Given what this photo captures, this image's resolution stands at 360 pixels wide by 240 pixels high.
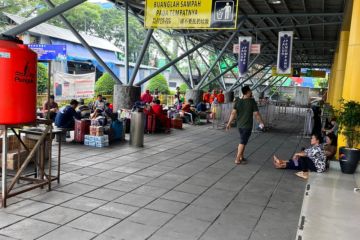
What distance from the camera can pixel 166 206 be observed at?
5504 millimetres

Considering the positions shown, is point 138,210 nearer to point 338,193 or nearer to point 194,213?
point 194,213

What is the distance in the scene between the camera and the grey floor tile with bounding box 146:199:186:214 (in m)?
5.35

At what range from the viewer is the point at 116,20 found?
5109 centimetres

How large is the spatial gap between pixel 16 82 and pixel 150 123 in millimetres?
8183

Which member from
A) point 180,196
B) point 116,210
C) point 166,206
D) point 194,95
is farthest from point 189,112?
point 116,210

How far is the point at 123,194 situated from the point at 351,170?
5.02 meters

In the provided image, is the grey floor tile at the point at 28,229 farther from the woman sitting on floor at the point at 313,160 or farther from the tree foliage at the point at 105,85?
the tree foliage at the point at 105,85

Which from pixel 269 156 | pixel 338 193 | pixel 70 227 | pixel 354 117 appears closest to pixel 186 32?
pixel 269 156

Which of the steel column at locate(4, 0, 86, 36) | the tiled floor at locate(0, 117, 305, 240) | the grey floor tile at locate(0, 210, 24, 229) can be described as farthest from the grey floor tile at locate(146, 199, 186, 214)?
the steel column at locate(4, 0, 86, 36)

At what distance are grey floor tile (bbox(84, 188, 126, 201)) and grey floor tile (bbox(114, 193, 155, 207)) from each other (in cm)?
12

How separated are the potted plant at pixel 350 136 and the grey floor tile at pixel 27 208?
239 inches

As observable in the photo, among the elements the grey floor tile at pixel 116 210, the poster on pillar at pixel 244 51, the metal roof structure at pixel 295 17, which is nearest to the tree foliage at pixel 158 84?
the metal roof structure at pixel 295 17

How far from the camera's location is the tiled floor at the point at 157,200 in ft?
15.0

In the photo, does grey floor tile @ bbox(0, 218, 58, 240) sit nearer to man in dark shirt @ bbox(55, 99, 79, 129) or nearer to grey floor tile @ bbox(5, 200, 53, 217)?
grey floor tile @ bbox(5, 200, 53, 217)
